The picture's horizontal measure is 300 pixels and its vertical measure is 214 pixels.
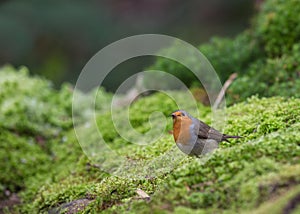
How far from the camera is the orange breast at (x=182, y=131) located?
4305mm

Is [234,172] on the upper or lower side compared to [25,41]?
lower

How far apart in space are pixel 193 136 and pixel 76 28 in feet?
34.0

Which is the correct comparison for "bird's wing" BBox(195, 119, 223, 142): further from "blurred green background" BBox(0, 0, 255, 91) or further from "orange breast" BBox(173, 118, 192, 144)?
"blurred green background" BBox(0, 0, 255, 91)

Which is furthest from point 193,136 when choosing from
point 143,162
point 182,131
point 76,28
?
point 76,28

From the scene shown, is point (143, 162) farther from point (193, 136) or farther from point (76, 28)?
point (76, 28)

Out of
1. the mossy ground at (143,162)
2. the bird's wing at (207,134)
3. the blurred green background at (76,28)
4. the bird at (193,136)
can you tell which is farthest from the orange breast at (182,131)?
the blurred green background at (76,28)

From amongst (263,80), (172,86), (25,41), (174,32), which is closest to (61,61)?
(25,41)

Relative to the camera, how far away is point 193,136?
171 inches

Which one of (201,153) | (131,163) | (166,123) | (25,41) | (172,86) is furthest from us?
(25,41)

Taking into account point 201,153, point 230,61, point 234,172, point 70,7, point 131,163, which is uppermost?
point 70,7

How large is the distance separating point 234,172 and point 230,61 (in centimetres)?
459

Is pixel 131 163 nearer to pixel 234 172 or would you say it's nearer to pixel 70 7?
pixel 234 172

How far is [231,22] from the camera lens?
1382 centimetres

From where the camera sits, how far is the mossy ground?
3.09 m
